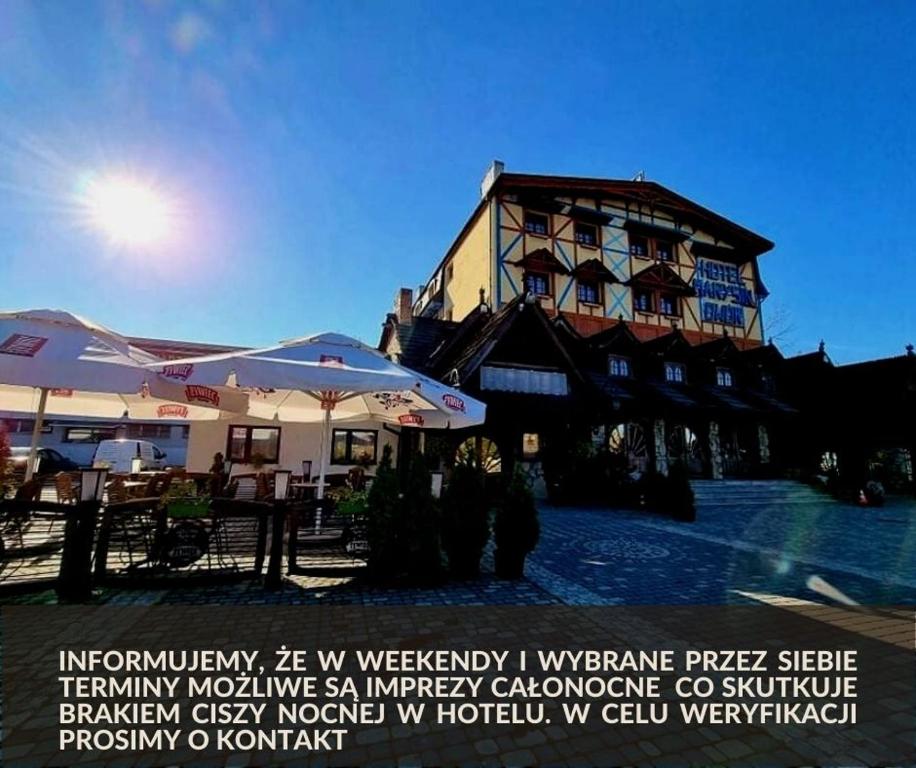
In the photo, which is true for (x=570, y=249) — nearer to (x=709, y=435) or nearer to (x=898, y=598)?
(x=709, y=435)

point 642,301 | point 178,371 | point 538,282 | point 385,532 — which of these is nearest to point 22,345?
point 178,371

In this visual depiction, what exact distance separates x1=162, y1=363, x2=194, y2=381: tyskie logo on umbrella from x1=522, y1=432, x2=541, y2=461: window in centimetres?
1159

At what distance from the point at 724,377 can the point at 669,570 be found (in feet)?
57.6

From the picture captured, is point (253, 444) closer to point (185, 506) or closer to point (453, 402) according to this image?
point (185, 506)

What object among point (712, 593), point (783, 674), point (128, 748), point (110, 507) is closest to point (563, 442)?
point (712, 593)

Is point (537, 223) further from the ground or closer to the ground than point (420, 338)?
further from the ground

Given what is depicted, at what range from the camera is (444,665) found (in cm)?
331

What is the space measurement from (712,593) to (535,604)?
7.37 feet

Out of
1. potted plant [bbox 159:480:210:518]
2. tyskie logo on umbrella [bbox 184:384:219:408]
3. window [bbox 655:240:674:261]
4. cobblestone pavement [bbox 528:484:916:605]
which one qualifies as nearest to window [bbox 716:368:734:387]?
window [bbox 655:240:674:261]

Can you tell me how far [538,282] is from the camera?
21.5m

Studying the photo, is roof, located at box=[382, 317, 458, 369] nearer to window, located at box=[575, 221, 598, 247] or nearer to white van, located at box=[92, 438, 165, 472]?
window, located at box=[575, 221, 598, 247]

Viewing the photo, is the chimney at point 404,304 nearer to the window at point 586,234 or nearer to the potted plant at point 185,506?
the window at point 586,234

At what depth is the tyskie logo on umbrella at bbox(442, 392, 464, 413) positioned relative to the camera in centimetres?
615

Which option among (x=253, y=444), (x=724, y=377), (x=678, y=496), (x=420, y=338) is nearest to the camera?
(x=678, y=496)
